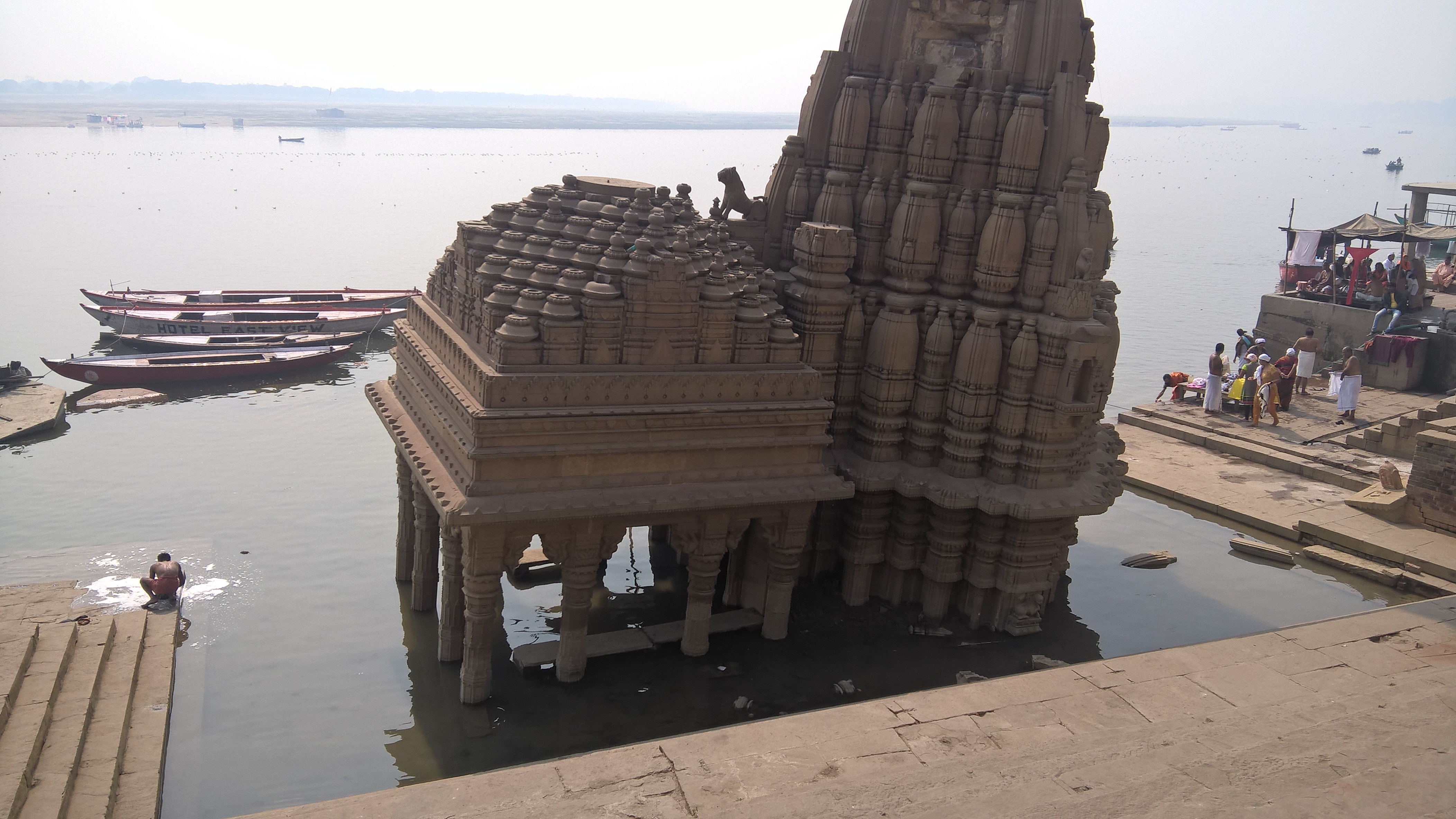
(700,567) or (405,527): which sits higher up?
(700,567)

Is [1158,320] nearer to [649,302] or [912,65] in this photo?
[912,65]

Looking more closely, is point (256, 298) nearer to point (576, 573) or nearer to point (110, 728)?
point (110, 728)

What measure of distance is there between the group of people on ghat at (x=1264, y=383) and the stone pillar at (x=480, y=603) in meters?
15.4

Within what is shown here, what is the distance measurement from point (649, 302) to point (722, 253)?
1600mm

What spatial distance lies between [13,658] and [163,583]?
2507 millimetres

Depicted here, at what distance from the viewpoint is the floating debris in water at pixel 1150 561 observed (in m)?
14.2

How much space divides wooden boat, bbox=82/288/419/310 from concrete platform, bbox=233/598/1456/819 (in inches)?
980

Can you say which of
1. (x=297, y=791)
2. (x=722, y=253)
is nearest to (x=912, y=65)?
(x=722, y=253)

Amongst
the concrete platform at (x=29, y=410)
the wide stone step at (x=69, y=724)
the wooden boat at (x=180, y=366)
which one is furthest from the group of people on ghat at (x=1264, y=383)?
the concrete platform at (x=29, y=410)

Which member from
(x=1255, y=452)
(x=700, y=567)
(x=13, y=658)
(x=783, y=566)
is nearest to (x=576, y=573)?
(x=700, y=567)

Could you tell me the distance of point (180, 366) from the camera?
23.9 metres

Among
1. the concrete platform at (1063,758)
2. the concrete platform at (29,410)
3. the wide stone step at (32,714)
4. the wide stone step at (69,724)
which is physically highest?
the concrete platform at (1063,758)

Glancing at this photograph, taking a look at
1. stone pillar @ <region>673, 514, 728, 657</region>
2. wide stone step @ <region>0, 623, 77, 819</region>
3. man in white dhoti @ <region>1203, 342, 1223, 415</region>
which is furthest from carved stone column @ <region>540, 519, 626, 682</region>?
man in white dhoti @ <region>1203, 342, 1223, 415</region>

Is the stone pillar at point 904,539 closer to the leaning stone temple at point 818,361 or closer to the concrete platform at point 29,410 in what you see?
the leaning stone temple at point 818,361
